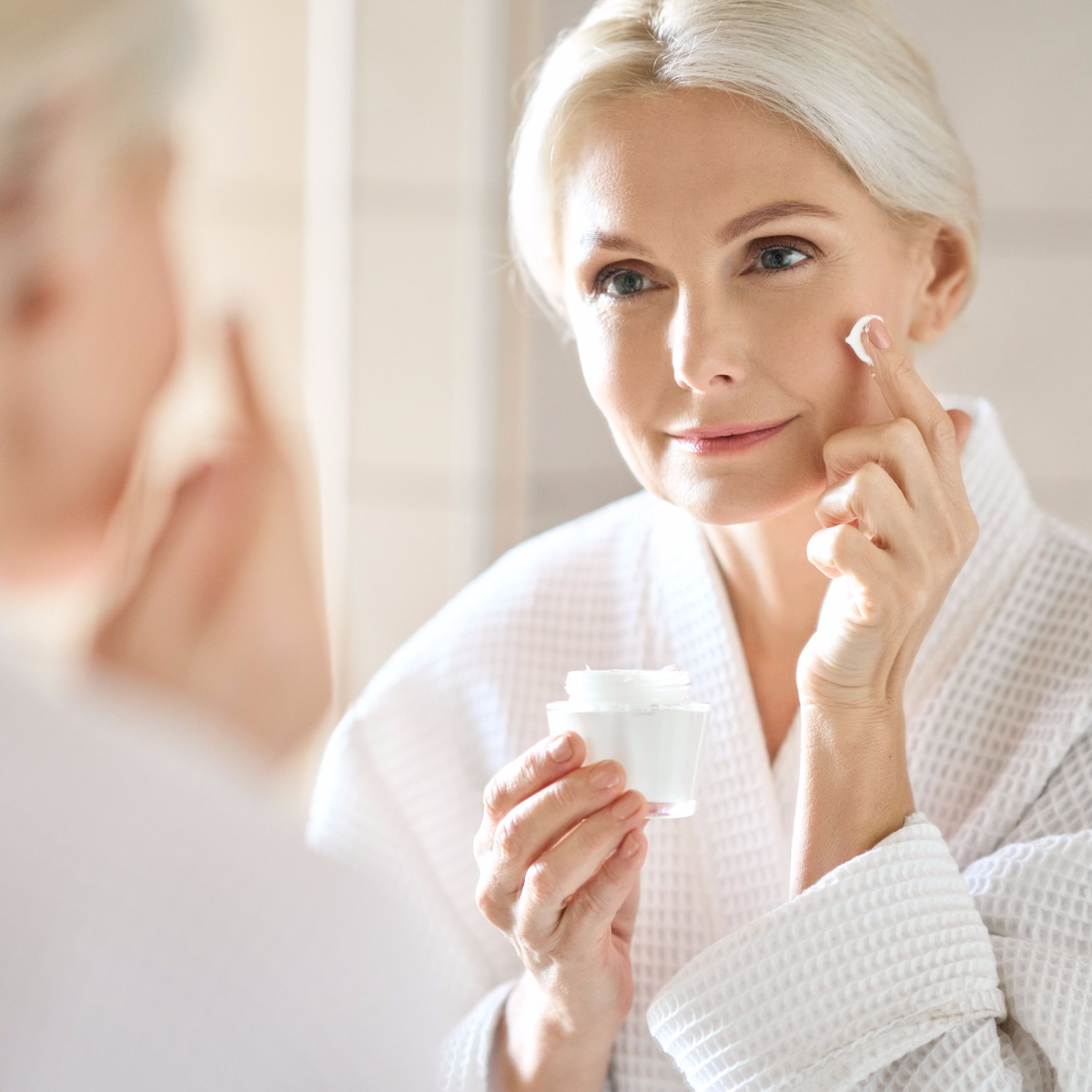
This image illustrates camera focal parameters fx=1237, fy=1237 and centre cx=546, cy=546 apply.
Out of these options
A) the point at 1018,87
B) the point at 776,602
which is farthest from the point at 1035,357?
the point at 776,602

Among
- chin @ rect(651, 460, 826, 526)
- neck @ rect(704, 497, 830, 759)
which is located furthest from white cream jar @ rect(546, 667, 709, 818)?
neck @ rect(704, 497, 830, 759)

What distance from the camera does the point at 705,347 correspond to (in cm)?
115

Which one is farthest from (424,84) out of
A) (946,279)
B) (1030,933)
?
(1030,933)

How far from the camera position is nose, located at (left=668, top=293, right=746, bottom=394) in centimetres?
115

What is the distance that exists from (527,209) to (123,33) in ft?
2.48

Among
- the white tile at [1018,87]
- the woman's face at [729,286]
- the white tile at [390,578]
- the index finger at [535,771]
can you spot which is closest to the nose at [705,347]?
the woman's face at [729,286]

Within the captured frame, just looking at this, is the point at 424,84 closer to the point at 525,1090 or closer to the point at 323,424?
the point at 323,424

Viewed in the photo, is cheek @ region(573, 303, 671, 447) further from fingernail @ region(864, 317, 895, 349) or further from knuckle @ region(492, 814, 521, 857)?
knuckle @ region(492, 814, 521, 857)

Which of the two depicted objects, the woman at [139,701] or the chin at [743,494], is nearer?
the woman at [139,701]

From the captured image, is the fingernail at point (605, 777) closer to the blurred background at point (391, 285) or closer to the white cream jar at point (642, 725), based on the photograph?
the white cream jar at point (642, 725)

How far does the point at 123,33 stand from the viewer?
Answer: 668 mm

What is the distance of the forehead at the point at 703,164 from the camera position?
114 cm

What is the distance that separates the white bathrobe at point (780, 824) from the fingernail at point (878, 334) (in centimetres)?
25

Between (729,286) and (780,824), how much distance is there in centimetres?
53
